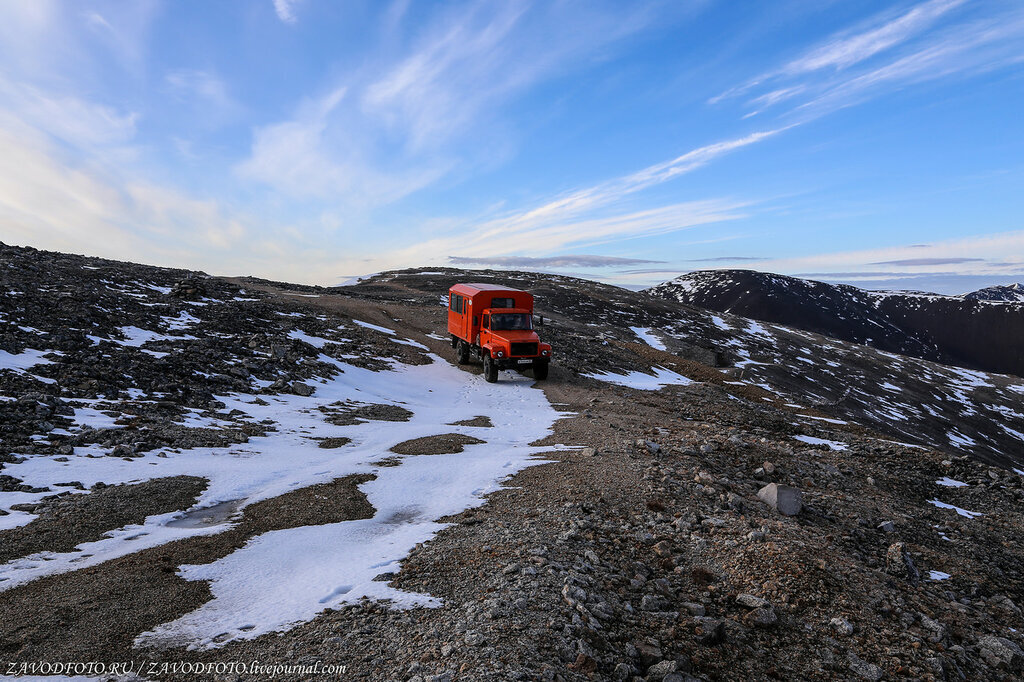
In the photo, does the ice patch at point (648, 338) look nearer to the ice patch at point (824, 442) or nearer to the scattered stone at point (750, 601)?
the ice patch at point (824, 442)

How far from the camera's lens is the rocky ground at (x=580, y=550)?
514cm

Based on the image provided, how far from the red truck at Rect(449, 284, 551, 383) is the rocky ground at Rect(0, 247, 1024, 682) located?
18.3 feet

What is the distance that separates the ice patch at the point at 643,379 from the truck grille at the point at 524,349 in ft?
17.6

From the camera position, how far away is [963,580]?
8.00 m

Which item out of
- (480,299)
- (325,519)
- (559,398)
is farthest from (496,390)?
(325,519)

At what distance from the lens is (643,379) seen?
102 ft

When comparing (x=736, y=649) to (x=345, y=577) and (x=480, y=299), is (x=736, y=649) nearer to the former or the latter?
(x=345, y=577)

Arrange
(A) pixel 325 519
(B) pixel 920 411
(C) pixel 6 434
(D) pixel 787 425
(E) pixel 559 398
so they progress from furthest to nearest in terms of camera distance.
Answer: (B) pixel 920 411 < (E) pixel 559 398 < (D) pixel 787 425 < (C) pixel 6 434 < (A) pixel 325 519

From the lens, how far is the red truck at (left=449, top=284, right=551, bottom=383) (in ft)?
79.5

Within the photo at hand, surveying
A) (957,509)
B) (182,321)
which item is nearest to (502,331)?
(182,321)

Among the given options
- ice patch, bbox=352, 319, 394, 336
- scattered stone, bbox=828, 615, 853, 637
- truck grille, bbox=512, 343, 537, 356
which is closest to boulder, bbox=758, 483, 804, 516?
scattered stone, bbox=828, 615, 853, 637

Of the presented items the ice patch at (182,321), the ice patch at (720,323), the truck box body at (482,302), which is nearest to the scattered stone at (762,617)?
the truck box body at (482,302)

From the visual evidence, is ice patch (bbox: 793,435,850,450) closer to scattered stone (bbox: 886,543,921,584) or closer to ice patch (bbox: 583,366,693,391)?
ice patch (bbox: 583,366,693,391)

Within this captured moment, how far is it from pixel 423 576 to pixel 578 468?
5.55m
